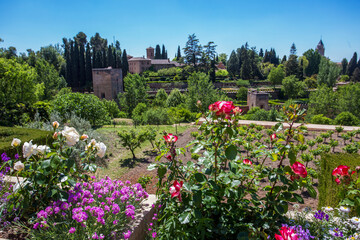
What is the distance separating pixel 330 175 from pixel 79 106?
998cm

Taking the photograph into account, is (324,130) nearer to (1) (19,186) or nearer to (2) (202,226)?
(2) (202,226)

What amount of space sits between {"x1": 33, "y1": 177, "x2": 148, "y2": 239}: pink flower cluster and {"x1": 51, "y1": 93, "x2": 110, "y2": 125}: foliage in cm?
855

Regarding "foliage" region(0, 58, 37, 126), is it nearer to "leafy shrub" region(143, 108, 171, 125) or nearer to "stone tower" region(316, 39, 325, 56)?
"leafy shrub" region(143, 108, 171, 125)

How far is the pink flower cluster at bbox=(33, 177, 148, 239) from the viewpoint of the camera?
1862 mm

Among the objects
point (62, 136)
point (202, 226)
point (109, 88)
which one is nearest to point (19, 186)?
point (62, 136)

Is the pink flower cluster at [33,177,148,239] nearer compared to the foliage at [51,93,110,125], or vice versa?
the pink flower cluster at [33,177,148,239]

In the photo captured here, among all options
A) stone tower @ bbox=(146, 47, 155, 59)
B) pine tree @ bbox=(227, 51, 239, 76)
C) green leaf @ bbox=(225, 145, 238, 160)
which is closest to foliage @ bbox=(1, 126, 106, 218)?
green leaf @ bbox=(225, 145, 238, 160)

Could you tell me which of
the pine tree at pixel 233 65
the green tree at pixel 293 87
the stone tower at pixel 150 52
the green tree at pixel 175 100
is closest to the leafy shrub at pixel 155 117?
the green tree at pixel 175 100

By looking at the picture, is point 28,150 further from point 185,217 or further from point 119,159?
point 119,159

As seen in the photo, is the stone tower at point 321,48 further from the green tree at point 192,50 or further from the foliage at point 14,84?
the foliage at point 14,84

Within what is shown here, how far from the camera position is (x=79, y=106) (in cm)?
1067

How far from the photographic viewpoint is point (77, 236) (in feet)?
5.93

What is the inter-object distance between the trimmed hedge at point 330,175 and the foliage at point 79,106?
30.0 feet

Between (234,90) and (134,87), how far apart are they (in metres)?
20.5
